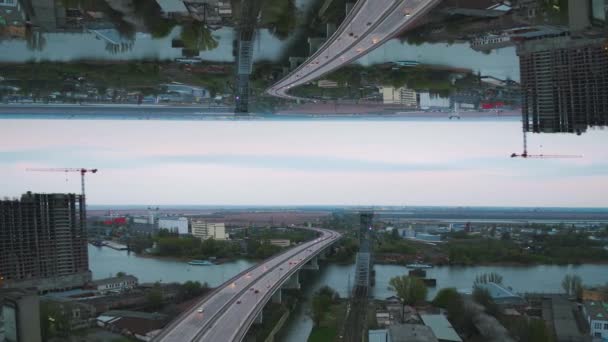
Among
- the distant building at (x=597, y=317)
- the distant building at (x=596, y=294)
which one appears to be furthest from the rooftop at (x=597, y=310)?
the distant building at (x=596, y=294)

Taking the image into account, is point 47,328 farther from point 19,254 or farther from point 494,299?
point 494,299

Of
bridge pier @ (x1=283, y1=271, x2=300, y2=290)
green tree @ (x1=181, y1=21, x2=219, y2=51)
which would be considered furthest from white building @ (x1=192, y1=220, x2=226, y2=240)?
green tree @ (x1=181, y1=21, x2=219, y2=51)

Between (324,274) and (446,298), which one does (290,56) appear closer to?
(446,298)

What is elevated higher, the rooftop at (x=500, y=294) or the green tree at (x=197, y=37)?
the green tree at (x=197, y=37)

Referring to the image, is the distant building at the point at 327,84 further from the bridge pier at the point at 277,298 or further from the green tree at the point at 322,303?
the bridge pier at the point at 277,298

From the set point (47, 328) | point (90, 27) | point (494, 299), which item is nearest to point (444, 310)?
point (494, 299)
